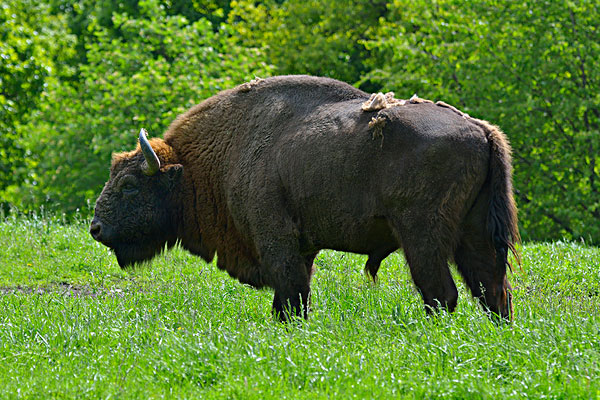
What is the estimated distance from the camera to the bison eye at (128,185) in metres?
8.09

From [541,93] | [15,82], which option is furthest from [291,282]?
[15,82]

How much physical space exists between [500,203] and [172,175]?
10.8ft

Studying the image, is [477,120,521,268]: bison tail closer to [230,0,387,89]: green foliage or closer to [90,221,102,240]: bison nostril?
[90,221,102,240]: bison nostril

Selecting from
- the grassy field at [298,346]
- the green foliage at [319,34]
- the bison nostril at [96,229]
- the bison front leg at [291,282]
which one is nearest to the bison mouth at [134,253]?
the bison nostril at [96,229]

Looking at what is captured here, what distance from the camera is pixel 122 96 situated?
852 inches

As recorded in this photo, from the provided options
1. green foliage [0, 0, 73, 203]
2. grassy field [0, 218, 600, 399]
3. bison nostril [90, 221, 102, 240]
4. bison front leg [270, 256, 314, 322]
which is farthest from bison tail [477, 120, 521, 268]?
green foliage [0, 0, 73, 203]

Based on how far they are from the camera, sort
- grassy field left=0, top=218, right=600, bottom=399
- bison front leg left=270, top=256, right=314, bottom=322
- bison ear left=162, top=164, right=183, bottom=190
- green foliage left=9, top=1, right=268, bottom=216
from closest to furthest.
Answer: grassy field left=0, top=218, right=600, bottom=399 < bison front leg left=270, top=256, right=314, bottom=322 < bison ear left=162, top=164, right=183, bottom=190 < green foliage left=9, top=1, right=268, bottom=216

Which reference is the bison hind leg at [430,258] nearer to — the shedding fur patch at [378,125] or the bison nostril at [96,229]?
the shedding fur patch at [378,125]

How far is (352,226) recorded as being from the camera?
6750 millimetres

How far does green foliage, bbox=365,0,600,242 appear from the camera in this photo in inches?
730

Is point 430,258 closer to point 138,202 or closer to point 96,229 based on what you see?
point 138,202

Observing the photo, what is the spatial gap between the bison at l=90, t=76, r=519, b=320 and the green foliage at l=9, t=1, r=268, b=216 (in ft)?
40.7

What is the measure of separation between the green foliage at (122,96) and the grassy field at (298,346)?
42.6 feet

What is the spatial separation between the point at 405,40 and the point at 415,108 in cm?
1579
